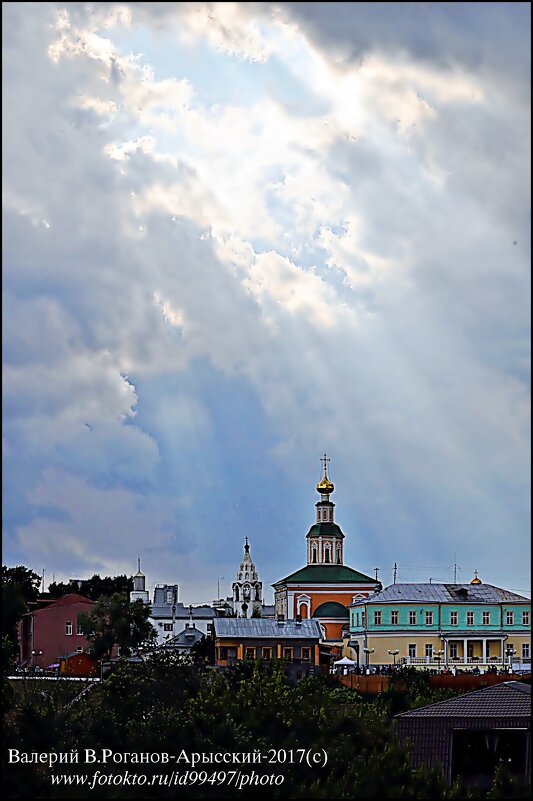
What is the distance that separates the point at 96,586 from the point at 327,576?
20859 millimetres

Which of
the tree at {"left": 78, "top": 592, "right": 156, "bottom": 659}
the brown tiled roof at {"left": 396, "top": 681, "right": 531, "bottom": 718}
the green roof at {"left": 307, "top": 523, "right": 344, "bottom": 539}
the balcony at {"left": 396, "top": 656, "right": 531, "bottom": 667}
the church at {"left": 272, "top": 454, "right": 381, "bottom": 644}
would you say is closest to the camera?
the brown tiled roof at {"left": 396, "top": 681, "right": 531, "bottom": 718}

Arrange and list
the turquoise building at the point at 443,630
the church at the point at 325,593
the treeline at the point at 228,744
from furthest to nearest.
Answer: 1. the church at the point at 325,593
2. the turquoise building at the point at 443,630
3. the treeline at the point at 228,744

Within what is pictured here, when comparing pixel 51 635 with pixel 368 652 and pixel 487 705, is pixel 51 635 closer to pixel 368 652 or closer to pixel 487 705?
pixel 368 652

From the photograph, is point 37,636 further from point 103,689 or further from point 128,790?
point 128,790

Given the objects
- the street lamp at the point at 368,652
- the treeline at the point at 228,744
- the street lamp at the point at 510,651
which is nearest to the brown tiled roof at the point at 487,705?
the treeline at the point at 228,744

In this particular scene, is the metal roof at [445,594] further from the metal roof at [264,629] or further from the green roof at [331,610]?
the green roof at [331,610]

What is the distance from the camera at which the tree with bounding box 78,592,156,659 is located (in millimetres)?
46406

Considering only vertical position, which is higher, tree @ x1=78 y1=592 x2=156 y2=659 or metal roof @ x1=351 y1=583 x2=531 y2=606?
metal roof @ x1=351 y1=583 x2=531 y2=606

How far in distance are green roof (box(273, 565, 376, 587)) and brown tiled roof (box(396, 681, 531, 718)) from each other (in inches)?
1742

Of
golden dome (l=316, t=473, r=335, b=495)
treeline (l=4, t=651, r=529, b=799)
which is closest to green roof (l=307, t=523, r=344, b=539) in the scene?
golden dome (l=316, t=473, r=335, b=495)

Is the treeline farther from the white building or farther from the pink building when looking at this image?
the white building

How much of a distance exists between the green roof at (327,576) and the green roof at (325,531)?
4.96 meters

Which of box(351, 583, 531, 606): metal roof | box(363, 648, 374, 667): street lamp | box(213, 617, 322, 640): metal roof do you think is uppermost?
box(351, 583, 531, 606): metal roof

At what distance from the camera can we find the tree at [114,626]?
46.4 m
